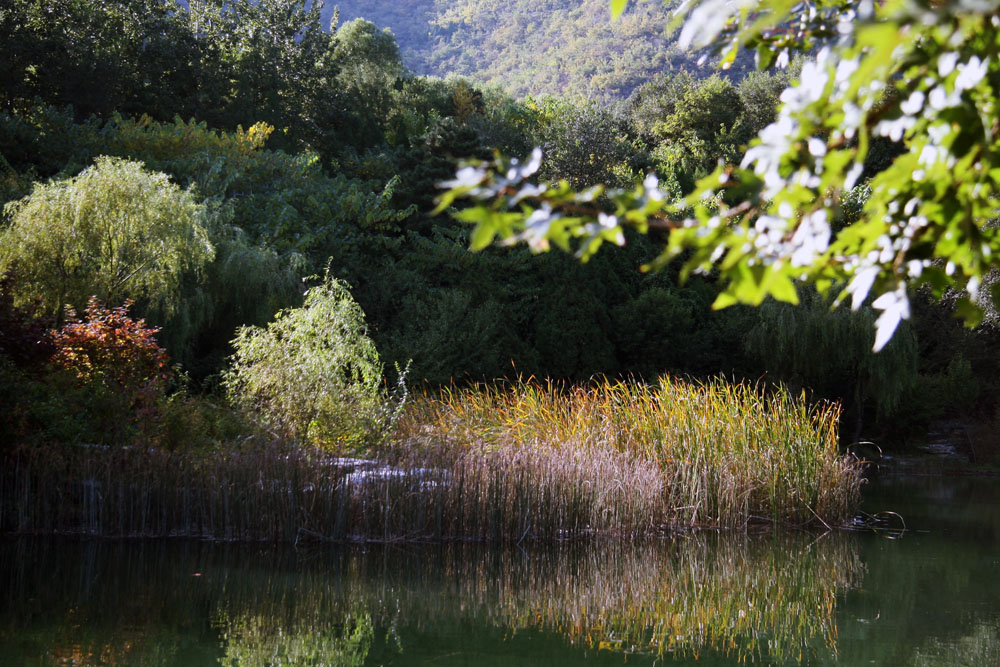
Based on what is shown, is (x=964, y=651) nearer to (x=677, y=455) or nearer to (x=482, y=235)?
(x=677, y=455)

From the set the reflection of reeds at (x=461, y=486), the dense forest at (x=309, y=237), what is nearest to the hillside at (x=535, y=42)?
the dense forest at (x=309, y=237)

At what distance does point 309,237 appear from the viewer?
15.8 meters

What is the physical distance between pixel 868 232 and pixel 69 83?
20.4 meters

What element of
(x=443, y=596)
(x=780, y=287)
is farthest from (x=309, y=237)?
(x=780, y=287)

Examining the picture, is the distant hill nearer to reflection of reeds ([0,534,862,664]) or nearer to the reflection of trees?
reflection of reeds ([0,534,862,664])

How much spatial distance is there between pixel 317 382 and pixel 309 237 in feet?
23.0

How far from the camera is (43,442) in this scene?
8.15 m

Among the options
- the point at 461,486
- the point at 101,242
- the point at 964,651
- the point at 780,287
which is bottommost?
the point at 964,651

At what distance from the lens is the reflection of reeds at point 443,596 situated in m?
5.25

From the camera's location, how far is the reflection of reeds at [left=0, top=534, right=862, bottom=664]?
17.2ft

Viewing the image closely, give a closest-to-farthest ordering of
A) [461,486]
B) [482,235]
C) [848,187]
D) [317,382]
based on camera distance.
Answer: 1. [482,235]
2. [848,187]
3. [461,486]
4. [317,382]

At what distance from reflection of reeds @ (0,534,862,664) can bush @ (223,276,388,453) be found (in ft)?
6.08

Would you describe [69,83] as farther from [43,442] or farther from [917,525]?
[917,525]

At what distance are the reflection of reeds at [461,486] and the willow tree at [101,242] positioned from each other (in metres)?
3.54
